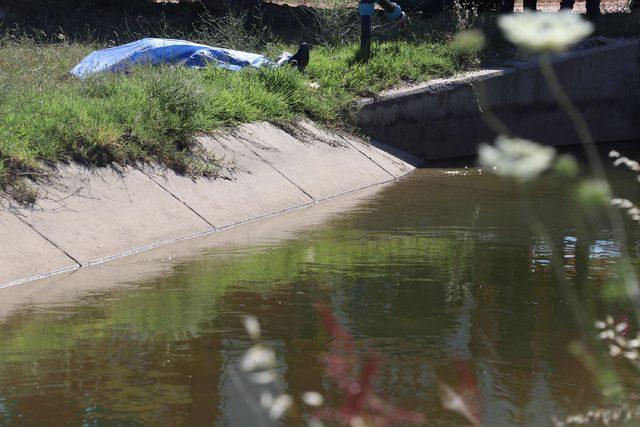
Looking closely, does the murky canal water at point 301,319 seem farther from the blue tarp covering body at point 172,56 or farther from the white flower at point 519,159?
the blue tarp covering body at point 172,56

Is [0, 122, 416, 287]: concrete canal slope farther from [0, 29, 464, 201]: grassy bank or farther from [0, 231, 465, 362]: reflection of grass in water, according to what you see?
[0, 231, 465, 362]: reflection of grass in water

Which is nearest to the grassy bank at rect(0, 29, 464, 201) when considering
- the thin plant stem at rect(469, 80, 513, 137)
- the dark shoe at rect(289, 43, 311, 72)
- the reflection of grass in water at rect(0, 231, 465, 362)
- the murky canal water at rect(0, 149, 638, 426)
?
the dark shoe at rect(289, 43, 311, 72)

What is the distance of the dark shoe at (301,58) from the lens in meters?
14.0

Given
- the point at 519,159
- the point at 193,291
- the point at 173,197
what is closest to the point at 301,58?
the point at 173,197

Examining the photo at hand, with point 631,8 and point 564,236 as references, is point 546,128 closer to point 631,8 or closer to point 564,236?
point 631,8

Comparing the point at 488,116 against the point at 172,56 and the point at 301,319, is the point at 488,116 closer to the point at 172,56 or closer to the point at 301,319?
the point at 301,319

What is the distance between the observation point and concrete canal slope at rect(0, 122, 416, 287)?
7.99 metres

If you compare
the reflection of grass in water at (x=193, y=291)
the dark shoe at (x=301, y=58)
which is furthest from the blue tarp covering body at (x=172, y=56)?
the reflection of grass in water at (x=193, y=291)

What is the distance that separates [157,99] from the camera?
1088cm

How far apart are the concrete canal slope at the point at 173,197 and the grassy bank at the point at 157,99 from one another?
0.23 m

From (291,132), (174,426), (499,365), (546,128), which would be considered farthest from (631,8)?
(174,426)

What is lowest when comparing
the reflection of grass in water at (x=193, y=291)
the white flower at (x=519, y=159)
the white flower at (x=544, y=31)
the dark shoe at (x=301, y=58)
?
the dark shoe at (x=301, y=58)

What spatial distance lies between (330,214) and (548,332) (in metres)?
4.49

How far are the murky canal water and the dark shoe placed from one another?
4241 millimetres
